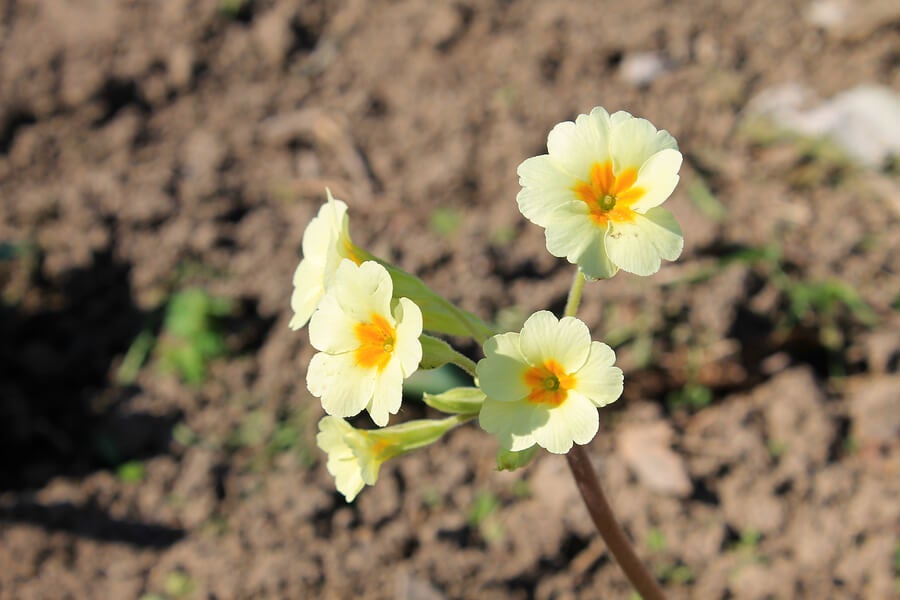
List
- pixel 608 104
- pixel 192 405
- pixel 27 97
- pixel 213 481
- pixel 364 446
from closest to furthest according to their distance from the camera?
pixel 364 446, pixel 213 481, pixel 192 405, pixel 608 104, pixel 27 97

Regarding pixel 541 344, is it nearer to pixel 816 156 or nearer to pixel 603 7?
pixel 816 156

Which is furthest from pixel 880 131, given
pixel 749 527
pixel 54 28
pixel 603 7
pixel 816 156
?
pixel 54 28

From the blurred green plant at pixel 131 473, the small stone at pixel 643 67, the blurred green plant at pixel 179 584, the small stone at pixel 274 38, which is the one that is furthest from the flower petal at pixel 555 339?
the small stone at pixel 274 38

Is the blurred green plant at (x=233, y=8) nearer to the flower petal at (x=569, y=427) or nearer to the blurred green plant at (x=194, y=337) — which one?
the blurred green plant at (x=194, y=337)

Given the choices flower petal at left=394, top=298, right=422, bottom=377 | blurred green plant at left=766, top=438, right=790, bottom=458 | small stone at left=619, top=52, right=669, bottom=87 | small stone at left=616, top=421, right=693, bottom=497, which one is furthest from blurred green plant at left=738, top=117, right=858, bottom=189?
flower petal at left=394, top=298, right=422, bottom=377

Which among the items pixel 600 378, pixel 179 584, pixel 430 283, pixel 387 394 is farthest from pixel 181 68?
pixel 600 378

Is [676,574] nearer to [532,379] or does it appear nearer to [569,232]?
[532,379]
